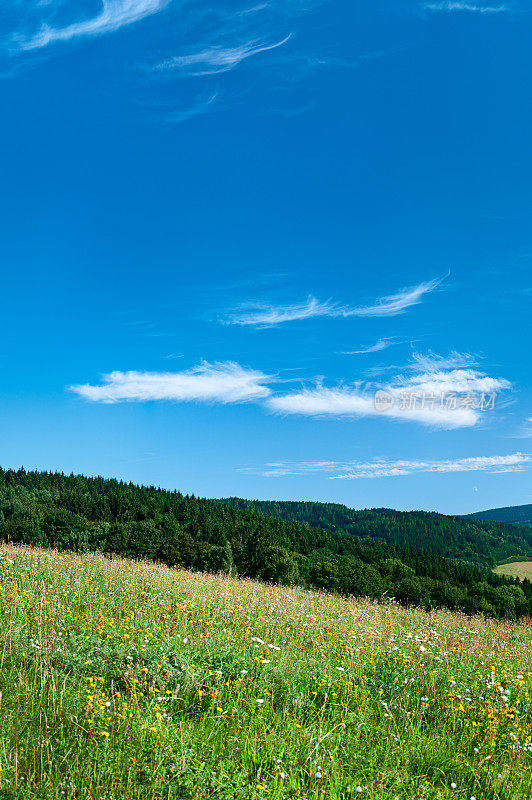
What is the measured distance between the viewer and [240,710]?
5.10m

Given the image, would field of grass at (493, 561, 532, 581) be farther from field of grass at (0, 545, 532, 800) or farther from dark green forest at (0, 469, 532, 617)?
field of grass at (0, 545, 532, 800)

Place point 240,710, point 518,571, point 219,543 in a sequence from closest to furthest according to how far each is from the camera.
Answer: point 240,710 < point 219,543 < point 518,571

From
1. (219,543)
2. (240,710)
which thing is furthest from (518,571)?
(240,710)

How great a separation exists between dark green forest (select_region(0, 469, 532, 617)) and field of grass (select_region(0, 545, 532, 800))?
26.2 ft

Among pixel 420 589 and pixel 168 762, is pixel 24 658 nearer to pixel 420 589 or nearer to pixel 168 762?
pixel 168 762

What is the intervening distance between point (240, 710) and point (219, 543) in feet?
193

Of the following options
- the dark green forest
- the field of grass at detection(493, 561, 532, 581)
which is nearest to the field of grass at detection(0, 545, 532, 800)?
the dark green forest

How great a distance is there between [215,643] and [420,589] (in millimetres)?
48748

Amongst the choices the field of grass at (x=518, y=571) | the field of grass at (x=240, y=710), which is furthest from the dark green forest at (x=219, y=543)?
the field of grass at (x=518, y=571)

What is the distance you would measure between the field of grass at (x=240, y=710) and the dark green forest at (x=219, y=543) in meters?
7.99

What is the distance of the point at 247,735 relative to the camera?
4.51 metres

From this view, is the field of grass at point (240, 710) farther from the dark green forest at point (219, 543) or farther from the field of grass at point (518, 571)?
the field of grass at point (518, 571)

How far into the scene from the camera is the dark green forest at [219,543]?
146 feet

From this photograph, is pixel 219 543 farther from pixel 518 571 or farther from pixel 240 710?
pixel 518 571
